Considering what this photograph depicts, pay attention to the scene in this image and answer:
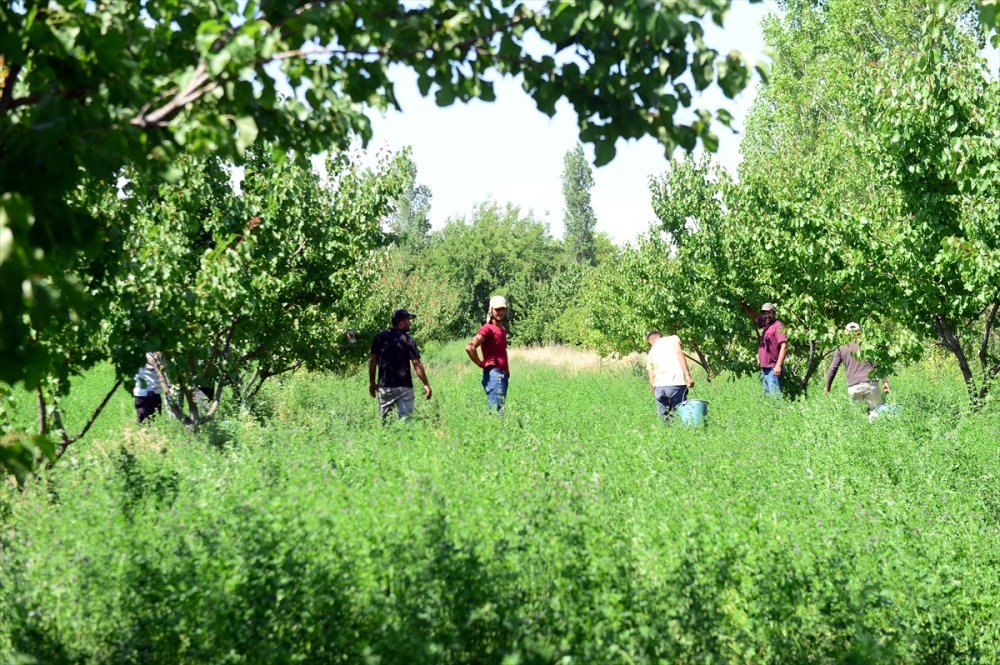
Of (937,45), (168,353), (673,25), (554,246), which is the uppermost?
(554,246)

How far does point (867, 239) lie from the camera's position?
38.2 ft

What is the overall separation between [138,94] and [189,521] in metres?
2.98

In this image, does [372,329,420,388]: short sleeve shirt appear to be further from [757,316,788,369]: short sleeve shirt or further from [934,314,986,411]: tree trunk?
[757,316,788,369]: short sleeve shirt

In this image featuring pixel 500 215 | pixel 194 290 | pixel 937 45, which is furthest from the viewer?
pixel 500 215

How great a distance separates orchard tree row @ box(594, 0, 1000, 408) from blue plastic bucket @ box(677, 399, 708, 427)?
212cm

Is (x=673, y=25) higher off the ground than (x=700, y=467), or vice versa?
(x=673, y=25)

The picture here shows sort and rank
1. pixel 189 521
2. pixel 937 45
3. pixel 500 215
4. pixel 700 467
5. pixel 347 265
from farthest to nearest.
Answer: pixel 500 215
pixel 347 265
pixel 937 45
pixel 700 467
pixel 189 521

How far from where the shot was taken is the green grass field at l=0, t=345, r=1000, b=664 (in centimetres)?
436

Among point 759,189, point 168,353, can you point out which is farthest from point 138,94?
point 759,189

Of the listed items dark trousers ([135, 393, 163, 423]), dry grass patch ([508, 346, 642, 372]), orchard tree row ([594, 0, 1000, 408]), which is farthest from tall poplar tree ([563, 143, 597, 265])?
dark trousers ([135, 393, 163, 423])

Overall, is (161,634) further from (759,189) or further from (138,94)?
(759,189)

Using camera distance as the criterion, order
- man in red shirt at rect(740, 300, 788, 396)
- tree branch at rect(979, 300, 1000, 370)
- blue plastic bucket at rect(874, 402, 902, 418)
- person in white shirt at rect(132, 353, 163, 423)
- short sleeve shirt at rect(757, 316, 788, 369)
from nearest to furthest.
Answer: blue plastic bucket at rect(874, 402, 902, 418) → tree branch at rect(979, 300, 1000, 370) → person in white shirt at rect(132, 353, 163, 423) → man in red shirt at rect(740, 300, 788, 396) → short sleeve shirt at rect(757, 316, 788, 369)

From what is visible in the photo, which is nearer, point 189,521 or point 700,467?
point 189,521

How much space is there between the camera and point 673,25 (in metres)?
3.24
